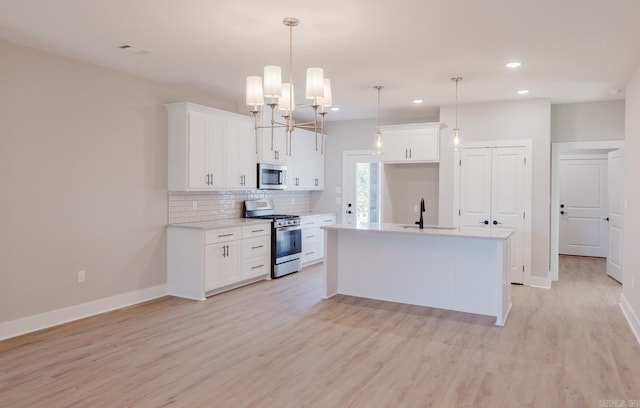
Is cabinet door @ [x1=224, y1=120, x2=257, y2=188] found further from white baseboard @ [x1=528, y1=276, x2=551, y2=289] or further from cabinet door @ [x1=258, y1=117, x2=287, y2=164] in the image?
white baseboard @ [x1=528, y1=276, x2=551, y2=289]

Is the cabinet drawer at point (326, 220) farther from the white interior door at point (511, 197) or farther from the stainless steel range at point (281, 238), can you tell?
the white interior door at point (511, 197)

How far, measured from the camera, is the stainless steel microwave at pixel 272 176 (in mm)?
6555

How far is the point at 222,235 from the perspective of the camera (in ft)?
17.9

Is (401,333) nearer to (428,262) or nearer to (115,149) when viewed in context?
(428,262)

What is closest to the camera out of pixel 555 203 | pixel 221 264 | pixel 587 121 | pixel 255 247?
pixel 221 264

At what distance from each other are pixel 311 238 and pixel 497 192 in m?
3.09

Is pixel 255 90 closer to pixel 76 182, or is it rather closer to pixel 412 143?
pixel 76 182

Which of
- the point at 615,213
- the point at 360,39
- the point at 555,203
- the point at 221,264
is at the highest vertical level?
the point at 360,39

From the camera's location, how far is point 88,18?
3359 mm

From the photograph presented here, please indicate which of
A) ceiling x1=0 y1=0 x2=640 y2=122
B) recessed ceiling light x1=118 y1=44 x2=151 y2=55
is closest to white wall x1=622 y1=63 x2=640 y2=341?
ceiling x1=0 y1=0 x2=640 y2=122

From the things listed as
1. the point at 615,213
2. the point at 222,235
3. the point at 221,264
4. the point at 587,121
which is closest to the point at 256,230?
the point at 222,235

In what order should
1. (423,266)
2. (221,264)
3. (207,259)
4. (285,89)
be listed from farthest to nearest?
(221,264)
(207,259)
(423,266)
(285,89)

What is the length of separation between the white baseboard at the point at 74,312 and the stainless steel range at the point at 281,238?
1.65 metres

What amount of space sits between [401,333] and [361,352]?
0.64 metres
